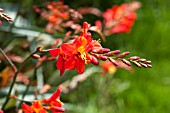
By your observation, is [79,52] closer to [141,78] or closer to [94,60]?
[94,60]

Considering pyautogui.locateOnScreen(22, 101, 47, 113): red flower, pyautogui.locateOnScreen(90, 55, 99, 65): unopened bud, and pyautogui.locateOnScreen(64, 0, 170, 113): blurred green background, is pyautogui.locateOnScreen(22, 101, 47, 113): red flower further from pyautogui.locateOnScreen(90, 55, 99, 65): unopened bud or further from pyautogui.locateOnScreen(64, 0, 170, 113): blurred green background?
pyautogui.locateOnScreen(64, 0, 170, 113): blurred green background

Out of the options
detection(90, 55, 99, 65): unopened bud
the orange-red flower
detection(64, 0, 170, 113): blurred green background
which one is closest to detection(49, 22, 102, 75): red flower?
detection(90, 55, 99, 65): unopened bud

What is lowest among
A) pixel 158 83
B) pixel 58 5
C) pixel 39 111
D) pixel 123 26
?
pixel 158 83

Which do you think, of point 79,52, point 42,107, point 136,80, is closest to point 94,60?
point 79,52

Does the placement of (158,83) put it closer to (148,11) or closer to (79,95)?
(79,95)

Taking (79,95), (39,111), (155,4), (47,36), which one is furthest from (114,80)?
(39,111)

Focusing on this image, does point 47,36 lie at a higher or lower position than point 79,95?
higher

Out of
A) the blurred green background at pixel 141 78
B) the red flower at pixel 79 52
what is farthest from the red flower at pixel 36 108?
the blurred green background at pixel 141 78

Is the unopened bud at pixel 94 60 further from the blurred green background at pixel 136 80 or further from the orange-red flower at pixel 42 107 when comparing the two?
the blurred green background at pixel 136 80
